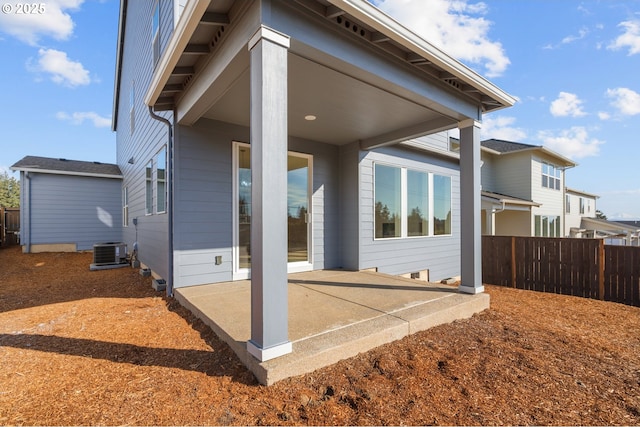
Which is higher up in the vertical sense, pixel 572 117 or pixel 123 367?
pixel 572 117

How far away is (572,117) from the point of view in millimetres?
12664

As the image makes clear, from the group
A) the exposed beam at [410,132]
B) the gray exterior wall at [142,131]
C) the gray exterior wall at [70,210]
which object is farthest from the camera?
the gray exterior wall at [70,210]

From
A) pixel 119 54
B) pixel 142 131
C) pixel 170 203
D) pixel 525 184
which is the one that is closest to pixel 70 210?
pixel 119 54

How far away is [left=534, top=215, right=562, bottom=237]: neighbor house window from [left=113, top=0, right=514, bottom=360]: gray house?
9144 millimetres

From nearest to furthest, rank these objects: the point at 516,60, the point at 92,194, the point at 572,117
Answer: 1. the point at 516,60
2. the point at 92,194
3. the point at 572,117

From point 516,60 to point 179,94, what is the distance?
24.1 feet

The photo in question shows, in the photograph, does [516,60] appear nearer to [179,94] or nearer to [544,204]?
[179,94]

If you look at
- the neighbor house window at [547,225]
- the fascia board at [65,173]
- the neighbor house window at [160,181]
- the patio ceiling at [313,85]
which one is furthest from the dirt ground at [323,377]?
the neighbor house window at [547,225]

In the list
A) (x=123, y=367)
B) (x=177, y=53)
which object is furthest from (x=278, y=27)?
(x=123, y=367)

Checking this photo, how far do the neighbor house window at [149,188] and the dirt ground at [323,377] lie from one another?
2.78 meters

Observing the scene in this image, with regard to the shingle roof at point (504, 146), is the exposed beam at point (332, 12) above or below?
below

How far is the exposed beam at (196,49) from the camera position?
3113 millimetres

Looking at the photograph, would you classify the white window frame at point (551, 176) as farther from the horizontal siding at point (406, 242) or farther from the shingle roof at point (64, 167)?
the shingle roof at point (64, 167)

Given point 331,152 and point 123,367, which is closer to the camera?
point 123,367
